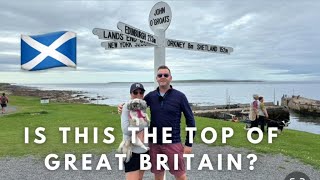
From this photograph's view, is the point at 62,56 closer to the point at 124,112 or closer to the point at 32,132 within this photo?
the point at 124,112

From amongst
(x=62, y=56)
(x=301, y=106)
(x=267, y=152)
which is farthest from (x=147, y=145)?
(x=301, y=106)

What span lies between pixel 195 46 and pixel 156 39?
3.43 ft

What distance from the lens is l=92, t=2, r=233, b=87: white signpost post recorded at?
6.20 metres

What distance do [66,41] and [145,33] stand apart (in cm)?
268

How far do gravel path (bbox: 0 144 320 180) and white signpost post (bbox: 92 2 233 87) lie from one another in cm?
327

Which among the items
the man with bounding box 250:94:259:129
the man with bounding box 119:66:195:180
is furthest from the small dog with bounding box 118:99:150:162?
the man with bounding box 250:94:259:129

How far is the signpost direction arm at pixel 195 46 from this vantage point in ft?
23.7

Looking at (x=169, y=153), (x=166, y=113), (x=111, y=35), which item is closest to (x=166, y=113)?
(x=166, y=113)

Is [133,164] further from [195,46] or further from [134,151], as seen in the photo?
[195,46]

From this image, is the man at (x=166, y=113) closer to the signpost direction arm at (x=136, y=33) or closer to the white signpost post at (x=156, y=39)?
the signpost direction arm at (x=136, y=33)

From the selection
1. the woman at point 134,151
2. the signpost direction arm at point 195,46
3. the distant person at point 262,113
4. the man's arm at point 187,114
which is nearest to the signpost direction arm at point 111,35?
the signpost direction arm at point 195,46

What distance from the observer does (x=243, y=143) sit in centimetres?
1340

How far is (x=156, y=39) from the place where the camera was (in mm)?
6871

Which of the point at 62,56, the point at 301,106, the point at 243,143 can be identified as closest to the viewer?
the point at 62,56
